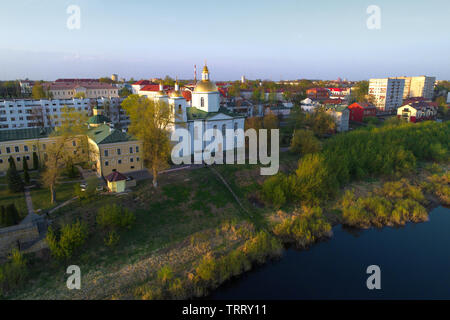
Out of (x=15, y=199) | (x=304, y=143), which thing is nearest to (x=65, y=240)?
(x=15, y=199)

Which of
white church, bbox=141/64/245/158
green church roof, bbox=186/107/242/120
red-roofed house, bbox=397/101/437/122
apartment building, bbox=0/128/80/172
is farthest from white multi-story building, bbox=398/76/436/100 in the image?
apartment building, bbox=0/128/80/172

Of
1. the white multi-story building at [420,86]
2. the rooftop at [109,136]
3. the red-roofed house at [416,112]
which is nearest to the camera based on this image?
the rooftop at [109,136]

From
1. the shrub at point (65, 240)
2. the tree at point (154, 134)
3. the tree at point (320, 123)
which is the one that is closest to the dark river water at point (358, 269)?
the shrub at point (65, 240)

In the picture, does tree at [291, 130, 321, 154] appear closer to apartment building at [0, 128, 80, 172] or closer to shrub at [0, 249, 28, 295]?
apartment building at [0, 128, 80, 172]

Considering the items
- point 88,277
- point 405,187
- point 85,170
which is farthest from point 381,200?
point 85,170

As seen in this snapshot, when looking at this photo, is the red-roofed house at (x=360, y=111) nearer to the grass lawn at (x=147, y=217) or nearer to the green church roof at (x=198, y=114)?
the green church roof at (x=198, y=114)

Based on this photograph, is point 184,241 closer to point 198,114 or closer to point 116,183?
point 116,183
